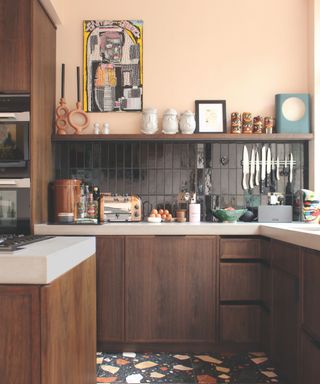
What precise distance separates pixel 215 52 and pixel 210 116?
0.56 meters

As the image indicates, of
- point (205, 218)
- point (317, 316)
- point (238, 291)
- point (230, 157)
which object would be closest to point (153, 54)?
point (230, 157)

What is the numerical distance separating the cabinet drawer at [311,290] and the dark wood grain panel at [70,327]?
1.06 metres

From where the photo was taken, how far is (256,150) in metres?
3.49

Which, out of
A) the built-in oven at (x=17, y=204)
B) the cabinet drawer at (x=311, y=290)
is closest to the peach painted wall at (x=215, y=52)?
the built-in oven at (x=17, y=204)

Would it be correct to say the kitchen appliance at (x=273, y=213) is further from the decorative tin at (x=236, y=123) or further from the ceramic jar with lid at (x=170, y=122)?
the ceramic jar with lid at (x=170, y=122)

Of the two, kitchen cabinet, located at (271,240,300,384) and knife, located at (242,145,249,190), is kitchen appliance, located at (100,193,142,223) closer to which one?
knife, located at (242,145,249,190)

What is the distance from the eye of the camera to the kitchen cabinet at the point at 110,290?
9.55 ft

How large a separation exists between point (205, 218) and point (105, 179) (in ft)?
3.04

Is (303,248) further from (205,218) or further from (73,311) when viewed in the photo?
(205,218)

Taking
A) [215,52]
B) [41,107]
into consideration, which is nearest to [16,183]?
[41,107]

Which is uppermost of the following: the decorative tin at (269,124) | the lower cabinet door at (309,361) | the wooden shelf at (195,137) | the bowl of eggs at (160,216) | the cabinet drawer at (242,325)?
the decorative tin at (269,124)

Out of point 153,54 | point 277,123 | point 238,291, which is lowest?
point 238,291

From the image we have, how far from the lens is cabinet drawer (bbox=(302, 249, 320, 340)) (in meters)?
1.87

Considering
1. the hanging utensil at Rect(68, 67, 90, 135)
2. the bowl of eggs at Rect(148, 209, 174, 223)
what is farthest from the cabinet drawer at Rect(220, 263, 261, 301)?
the hanging utensil at Rect(68, 67, 90, 135)
